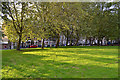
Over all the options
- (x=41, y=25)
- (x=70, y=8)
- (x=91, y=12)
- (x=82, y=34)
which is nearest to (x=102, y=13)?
(x=91, y=12)

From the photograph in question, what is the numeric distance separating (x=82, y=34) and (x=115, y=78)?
37.0 m

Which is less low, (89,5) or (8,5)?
(89,5)

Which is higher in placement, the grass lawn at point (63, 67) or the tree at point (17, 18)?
the tree at point (17, 18)

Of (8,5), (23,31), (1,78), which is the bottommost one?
(1,78)

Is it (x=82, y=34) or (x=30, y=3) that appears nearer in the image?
(x=30, y=3)

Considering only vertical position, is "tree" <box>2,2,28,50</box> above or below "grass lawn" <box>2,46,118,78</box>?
above

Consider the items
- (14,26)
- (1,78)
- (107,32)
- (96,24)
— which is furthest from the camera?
(96,24)

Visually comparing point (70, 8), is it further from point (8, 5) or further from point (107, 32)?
point (107, 32)

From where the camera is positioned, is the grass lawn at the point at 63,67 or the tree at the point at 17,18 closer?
the grass lawn at the point at 63,67

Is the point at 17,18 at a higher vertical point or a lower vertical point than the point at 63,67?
higher

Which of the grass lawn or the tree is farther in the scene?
the tree

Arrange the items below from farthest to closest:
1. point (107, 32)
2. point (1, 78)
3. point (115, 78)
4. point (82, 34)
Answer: point (82, 34), point (107, 32), point (1, 78), point (115, 78)

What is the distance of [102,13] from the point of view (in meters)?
35.2

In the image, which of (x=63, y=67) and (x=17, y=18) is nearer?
(x=63, y=67)
